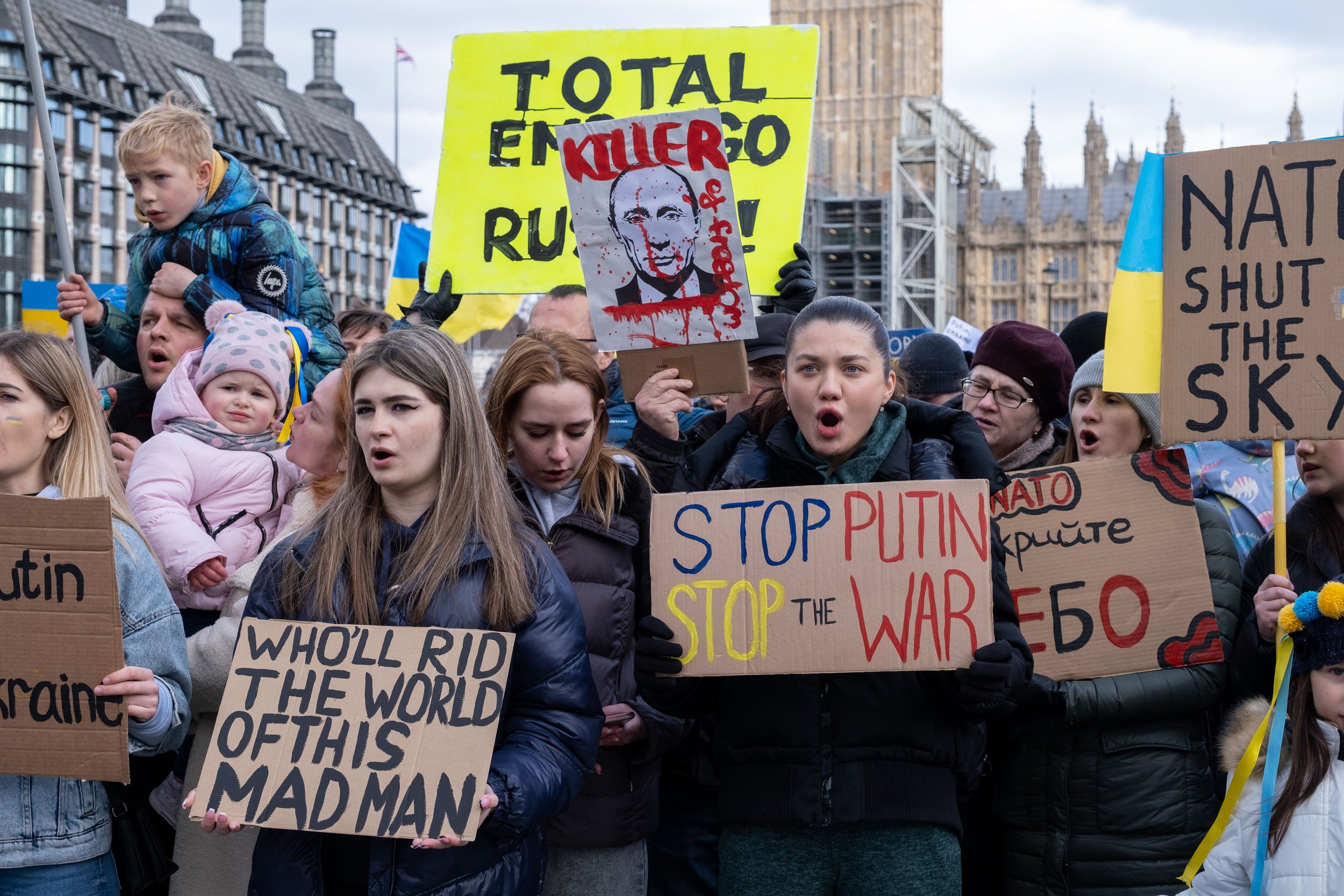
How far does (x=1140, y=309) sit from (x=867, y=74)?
225 ft

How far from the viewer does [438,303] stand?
3.90 metres

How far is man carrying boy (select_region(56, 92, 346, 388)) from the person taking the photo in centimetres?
392

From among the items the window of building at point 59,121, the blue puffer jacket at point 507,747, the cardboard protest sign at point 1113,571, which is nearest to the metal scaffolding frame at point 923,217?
the window of building at point 59,121

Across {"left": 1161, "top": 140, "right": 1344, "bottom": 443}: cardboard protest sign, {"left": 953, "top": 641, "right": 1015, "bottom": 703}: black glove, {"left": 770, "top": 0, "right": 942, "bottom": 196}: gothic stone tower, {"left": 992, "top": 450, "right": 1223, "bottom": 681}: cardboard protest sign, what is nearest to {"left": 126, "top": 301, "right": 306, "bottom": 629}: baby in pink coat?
{"left": 953, "top": 641, "right": 1015, "bottom": 703}: black glove

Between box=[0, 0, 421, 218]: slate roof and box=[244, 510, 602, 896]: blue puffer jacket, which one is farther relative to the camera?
box=[0, 0, 421, 218]: slate roof

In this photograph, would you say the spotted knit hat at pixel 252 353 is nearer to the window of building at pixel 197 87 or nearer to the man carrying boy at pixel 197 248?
the man carrying boy at pixel 197 248

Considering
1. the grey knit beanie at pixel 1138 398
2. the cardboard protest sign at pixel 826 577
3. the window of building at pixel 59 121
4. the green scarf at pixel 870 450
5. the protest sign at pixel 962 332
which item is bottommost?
the cardboard protest sign at pixel 826 577

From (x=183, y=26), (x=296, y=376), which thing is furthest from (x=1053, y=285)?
(x=296, y=376)

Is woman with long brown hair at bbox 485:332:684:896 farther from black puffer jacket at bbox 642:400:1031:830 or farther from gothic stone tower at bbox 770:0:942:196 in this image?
gothic stone tower at bbox 770:0:942:196

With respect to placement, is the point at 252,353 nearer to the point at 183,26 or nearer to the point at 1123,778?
the point at 1123,778

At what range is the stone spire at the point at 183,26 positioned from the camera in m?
59.1

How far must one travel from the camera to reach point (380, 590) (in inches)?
97.3

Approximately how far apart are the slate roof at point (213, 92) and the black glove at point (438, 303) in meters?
36.6

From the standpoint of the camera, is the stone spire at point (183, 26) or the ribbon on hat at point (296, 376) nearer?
the ribbon on hat at point (296, 376)
